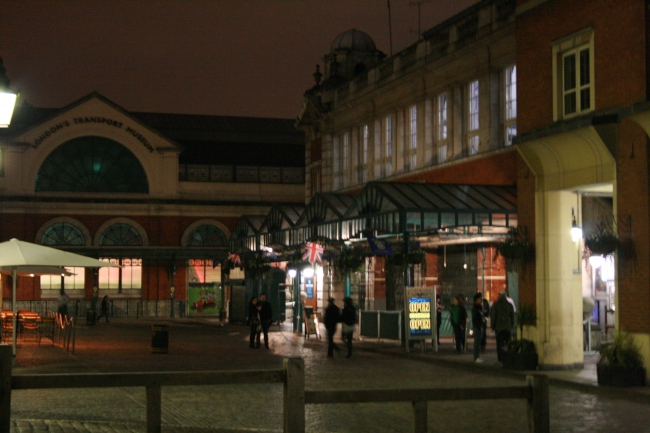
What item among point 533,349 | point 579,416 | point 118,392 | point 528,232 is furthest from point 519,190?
point 118,392

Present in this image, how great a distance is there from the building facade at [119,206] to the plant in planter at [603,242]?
131 feet

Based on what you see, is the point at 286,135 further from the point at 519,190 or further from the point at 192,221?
the point at 519,190

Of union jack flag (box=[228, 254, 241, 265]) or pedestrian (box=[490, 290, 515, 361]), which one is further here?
union jack flag (box=[228, 254, 241, 265])

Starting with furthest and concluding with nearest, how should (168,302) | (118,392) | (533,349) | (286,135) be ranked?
(286,135) < (168,302) < (533,349) < (118,392)

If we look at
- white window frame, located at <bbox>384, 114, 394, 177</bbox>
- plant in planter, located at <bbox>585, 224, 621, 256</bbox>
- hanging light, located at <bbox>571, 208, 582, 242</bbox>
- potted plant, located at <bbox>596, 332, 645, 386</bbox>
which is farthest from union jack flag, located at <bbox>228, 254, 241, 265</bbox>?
potted plant, located at <bbox>596, 332, 645, 386</bbox>

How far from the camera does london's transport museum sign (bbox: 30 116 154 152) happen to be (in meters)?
60.1

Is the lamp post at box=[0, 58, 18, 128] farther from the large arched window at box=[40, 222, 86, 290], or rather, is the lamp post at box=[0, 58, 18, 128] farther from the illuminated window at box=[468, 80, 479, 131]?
the large arched window at box=[40, 222, 86, 290]

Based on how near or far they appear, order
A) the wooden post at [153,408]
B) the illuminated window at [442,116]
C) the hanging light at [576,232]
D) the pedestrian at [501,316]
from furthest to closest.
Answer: the illuminated window at [442,116], the pedestrian at [501,316], the hanging light at [576,232], the wooden post at [153,408]

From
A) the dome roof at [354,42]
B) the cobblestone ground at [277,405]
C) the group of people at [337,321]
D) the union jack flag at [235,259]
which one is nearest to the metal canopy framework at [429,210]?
the group of people at [337,321]

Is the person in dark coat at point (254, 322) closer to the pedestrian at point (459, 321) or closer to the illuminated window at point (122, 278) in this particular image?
the pedestrian at point (459, 321)

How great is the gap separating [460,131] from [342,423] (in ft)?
71.7

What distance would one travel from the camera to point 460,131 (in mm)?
34250

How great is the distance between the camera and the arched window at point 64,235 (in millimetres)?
60156

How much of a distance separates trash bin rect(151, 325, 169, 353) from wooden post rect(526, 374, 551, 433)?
732 inches
